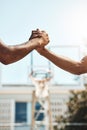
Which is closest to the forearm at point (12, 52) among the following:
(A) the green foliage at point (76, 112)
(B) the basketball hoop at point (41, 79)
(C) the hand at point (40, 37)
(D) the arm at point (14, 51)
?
(D) the arm at point (14, 51)

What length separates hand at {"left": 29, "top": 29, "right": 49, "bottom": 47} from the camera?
8.03ft

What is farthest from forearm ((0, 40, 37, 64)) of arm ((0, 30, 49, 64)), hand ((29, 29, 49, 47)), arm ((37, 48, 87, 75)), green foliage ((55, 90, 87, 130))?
A: green foliage ((55, 90, 87, 130))

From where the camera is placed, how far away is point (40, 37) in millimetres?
2473

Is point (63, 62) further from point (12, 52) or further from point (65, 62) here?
point (12, 52)

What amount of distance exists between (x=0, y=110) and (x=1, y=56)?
1780cm

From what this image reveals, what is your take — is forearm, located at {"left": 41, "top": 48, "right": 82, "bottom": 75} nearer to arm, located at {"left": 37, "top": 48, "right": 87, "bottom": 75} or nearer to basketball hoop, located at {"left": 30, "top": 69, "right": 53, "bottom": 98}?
arm, located at {"left": 37, "top": 48, "right": 87, "bottom": 75}

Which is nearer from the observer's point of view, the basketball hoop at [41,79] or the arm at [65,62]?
the arm at [65,62]

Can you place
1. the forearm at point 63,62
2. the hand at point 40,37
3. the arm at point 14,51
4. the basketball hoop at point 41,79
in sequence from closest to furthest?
the arm at point 14,51 < the hand at point 40,37 < the forearm at point 63,62 < the basketball hoop at point 41,79

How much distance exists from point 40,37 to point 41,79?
10.0m

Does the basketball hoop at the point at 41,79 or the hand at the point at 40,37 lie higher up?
the basketball hoop at the point at 41,79

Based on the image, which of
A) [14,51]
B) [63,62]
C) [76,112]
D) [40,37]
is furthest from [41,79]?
[14,51]

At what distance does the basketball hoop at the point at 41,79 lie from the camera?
1242 cm

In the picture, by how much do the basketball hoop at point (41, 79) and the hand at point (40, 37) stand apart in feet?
32.2

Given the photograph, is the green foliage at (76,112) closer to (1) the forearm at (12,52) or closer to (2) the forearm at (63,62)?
(2) the forearm at (63,62)
